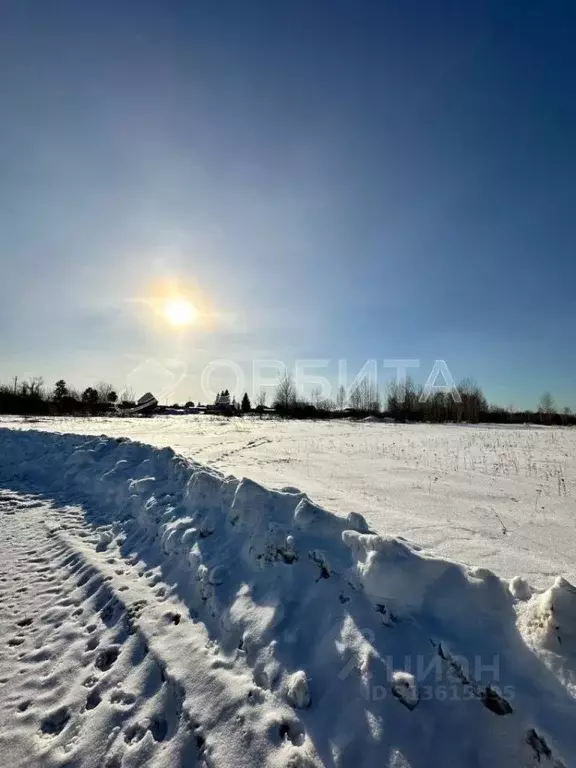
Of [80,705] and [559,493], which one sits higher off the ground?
[559,493]

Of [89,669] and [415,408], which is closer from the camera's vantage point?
[89,669]

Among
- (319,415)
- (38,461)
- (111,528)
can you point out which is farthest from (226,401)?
(111,528)

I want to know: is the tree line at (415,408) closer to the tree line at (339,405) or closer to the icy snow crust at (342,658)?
the tree line at (339,405)

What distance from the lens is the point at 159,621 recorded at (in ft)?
11.0

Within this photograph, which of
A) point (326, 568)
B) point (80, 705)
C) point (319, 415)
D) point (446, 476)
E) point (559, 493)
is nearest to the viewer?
point (80, 705)

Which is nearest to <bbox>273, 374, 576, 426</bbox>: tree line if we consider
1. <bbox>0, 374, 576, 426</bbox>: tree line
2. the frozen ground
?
<bbox>0, 374, 576, 426</bbox>: tree line

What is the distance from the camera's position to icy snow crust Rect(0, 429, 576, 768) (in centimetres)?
200

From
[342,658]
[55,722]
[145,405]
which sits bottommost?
[55,722]

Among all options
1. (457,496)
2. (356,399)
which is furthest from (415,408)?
(457,496)

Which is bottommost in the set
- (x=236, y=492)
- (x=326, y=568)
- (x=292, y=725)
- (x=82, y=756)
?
(x=82, y=756)

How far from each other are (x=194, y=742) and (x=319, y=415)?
197 feet

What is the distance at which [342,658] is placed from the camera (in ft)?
8.19

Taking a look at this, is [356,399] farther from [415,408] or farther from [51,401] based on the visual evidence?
[51,401]

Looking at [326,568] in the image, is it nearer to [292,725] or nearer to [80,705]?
[292,725]
